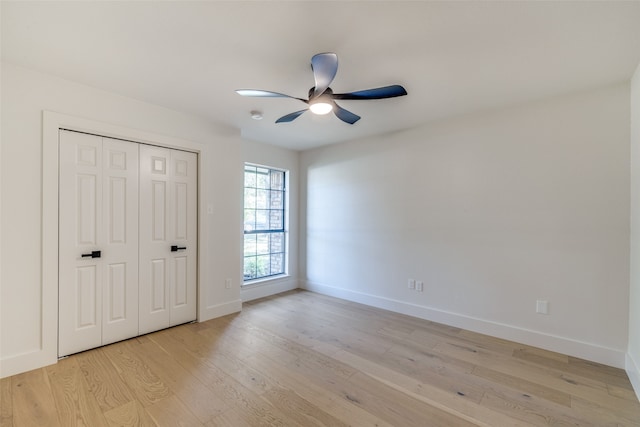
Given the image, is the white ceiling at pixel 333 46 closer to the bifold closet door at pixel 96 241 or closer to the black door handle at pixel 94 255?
the bifold closet door at pixel 96 241

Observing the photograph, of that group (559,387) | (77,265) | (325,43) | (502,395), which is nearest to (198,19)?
(325,43)

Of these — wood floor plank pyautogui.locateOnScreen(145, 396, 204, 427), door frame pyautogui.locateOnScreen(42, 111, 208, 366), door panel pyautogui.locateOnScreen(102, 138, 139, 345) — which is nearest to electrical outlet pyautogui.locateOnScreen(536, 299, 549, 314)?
wood floor plank pyautogui.locateOnScreen(145, 396, 204, 427)

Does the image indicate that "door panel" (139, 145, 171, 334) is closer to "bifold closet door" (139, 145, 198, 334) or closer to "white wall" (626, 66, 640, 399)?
"bifold closet door" (139, 145, 198, 334)

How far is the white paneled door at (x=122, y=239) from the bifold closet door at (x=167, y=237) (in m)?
0.01

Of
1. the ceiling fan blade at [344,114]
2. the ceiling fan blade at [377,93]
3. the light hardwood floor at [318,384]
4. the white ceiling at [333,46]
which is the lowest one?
the light hardwood floor at [318,384]

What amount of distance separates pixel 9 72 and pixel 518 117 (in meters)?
4.68

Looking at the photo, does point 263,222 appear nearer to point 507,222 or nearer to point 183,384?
point 183,384

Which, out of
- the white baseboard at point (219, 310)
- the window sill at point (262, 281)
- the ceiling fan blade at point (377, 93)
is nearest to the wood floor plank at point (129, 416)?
the white baseboard at point (219, 310)

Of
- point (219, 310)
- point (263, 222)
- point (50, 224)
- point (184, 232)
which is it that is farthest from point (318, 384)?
point (263, 222)

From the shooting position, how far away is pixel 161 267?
3.10 metres

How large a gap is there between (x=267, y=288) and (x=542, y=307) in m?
3.61

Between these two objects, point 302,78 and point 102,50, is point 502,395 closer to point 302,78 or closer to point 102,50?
point 302,78

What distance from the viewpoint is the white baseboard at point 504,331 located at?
8.04 ft

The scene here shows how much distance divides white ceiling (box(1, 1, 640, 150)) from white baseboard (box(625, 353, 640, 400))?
2359 millimetres
